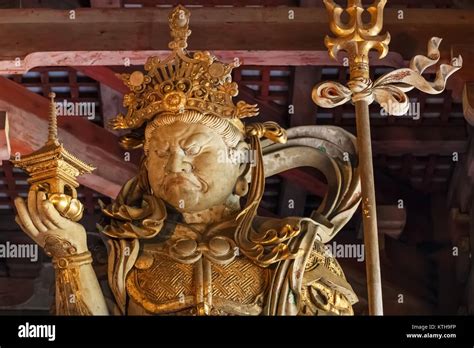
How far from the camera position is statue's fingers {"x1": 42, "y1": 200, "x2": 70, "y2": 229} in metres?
7.60

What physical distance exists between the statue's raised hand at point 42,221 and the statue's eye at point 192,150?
54 cm

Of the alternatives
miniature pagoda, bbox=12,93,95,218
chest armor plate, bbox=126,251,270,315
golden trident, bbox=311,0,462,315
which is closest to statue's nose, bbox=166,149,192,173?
chest armor plate, bbox=126,251,270,315

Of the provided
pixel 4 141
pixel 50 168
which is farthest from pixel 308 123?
pixel 50 168

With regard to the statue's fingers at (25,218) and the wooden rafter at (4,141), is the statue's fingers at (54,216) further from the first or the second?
the wooden rafter at (4,141)

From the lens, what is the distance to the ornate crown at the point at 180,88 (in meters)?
8.09

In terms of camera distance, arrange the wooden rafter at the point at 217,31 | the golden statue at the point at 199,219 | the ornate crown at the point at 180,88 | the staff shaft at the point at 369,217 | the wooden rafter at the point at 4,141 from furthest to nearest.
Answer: the wooden rafter at the point at 4,141, the wooden rafter at the point at 217,31, the ornate crown at the point at 180,88, the golden statue at the point at 199,219, the staff shaft at the point at 369,217

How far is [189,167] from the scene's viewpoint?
799 centimetres

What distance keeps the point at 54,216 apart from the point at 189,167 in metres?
0.60

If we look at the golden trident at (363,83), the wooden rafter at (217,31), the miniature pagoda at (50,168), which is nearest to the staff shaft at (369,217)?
the golden trident at (363,83)

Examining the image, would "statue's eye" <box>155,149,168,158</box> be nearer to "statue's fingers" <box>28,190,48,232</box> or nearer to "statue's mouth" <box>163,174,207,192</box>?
"statue's mouth" <box>163,174,207,192</box>

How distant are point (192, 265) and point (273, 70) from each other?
2.66 metres
